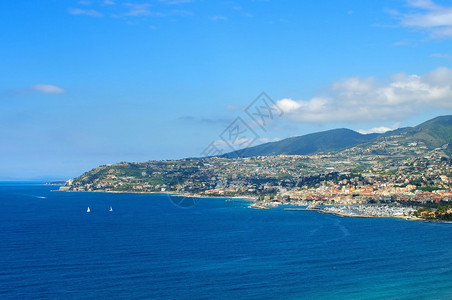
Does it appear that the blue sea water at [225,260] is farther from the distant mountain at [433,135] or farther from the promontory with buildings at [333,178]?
the distant mountain at [433,135]

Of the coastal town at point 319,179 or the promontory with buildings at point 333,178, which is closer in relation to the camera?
the promontory with buildings at point 333,178

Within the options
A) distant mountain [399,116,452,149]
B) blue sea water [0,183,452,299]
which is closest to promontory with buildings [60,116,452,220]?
distant mountain [399,116,452,149]

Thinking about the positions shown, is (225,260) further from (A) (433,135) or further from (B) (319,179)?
(A) (433,135)

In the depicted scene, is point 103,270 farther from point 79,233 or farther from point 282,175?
point 282,175

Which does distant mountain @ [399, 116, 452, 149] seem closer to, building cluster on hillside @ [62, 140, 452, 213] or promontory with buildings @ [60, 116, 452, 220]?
promontory with buildings @ [60, 116, 452, 220]

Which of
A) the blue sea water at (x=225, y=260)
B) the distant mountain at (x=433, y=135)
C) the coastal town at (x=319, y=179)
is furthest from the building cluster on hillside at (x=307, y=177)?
the blue sea water at (x=225, y=260)
